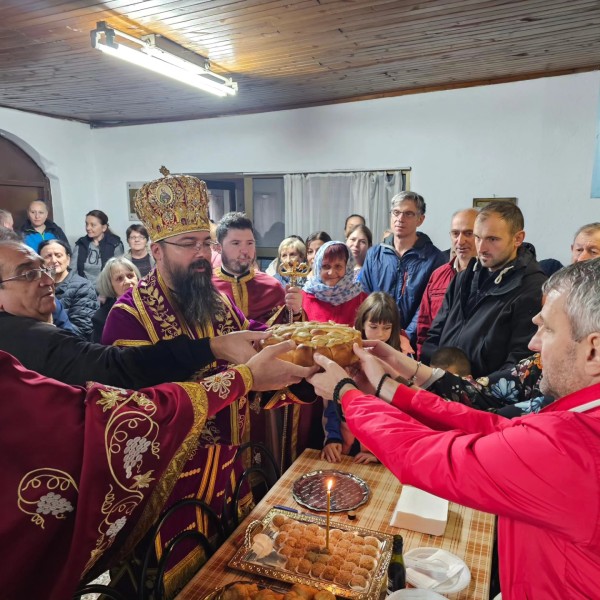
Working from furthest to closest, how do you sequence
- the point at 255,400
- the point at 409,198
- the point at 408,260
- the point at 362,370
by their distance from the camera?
the point at 408,260 < the point at 409,198 < the point at 255,400 < the point at 362,370

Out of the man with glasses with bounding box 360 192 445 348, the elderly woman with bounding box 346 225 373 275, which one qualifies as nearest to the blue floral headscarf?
the man with glasses with bounding box 360 192 445 348

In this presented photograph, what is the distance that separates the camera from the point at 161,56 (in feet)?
15.2

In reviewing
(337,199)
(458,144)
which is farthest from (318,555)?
(337,199)

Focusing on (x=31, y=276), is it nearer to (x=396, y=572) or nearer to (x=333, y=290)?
(x=396, y=572)

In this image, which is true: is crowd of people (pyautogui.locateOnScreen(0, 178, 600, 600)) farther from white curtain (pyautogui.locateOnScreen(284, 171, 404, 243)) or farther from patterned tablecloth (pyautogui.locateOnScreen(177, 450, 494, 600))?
white curtain (pyautogui.locateOnScreen(284, 171, 404, 243))

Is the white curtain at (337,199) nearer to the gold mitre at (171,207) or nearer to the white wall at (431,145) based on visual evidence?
the white wall at (431,145)

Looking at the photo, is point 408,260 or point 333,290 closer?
point 333,290

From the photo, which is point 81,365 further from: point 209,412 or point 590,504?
point 590,504

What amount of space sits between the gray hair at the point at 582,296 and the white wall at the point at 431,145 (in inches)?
209

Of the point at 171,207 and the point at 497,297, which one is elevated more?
the point at 171,207

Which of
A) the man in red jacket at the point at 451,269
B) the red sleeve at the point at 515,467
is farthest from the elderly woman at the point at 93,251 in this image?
the red sleeve at the point at 515,467

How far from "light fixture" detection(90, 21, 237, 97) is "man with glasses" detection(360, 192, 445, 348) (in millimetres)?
2637

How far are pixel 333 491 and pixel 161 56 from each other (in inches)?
171

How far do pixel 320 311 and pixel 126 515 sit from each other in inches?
115
